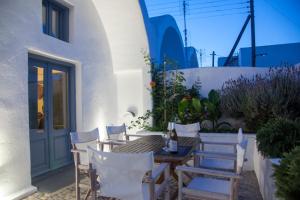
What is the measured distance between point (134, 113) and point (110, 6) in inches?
112

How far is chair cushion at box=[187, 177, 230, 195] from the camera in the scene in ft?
8.47

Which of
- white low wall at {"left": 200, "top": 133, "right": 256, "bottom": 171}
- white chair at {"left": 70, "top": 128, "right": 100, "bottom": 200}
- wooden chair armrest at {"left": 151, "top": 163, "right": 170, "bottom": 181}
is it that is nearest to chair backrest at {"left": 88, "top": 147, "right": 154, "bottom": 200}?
wooden chair armrest at {"left": 151, "top": 163, "right": 170, "bottom": 181}

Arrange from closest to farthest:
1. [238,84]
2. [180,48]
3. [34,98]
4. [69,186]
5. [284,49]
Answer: [69,186]
[34,98]
[238,84]
[180,48]
[284,49]

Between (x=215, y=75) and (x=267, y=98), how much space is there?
5.66 ft

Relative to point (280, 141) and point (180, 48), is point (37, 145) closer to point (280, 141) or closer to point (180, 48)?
point (280, 141)

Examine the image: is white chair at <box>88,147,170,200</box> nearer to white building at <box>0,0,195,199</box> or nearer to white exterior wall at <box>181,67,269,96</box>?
white building at <box>0,0,195,199</box>

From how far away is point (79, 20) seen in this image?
549 cm

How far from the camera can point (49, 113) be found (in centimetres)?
480

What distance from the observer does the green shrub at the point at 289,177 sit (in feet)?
5.12

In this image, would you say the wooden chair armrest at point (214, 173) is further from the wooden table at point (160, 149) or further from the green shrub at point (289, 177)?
the green shrub at point (289, 177)

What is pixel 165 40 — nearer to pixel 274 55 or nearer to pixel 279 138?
pixel 274 55

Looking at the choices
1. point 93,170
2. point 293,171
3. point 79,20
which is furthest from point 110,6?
point 293,171

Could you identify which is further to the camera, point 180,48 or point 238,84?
point 180,48

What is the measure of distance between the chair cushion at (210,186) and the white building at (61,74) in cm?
262
